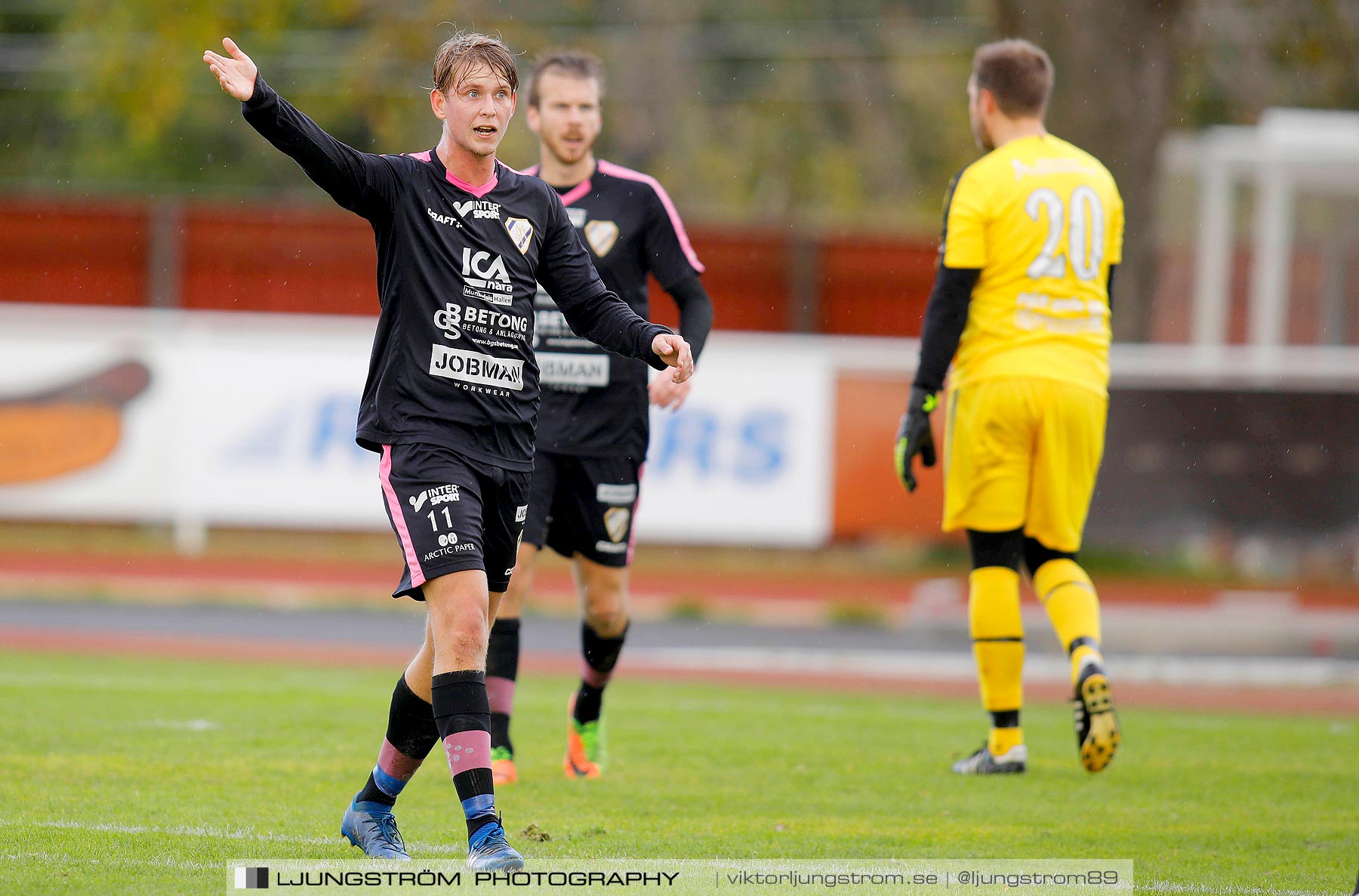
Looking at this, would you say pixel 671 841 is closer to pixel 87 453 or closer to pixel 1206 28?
pixel 87 453

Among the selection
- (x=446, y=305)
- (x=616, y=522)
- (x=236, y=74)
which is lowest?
(x=616, y=522)

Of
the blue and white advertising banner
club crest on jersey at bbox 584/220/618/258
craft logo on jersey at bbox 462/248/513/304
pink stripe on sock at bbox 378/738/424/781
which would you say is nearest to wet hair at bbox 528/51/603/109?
club crest on jersey at bbox 584/220/618/258

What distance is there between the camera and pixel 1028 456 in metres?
6.53

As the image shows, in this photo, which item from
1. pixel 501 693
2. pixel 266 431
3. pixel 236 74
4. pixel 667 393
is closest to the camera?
pixel 236 74

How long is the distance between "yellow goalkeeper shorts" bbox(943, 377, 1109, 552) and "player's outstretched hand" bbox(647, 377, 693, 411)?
1.17 metres

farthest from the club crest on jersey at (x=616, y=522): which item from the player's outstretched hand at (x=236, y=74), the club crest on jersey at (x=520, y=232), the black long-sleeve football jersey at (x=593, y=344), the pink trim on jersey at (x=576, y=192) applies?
the player's outstretched hand at (x=236, y=74)

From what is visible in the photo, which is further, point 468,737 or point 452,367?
point 452,367

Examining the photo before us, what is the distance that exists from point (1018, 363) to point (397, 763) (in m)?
2.91

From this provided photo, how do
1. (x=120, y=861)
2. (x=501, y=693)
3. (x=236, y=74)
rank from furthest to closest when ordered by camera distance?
(x=501, y=693) < (x=120, y=861) < (x=236, y=74)

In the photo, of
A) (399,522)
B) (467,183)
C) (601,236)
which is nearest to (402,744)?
(399,522)

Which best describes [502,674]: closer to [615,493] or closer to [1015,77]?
[615,493]

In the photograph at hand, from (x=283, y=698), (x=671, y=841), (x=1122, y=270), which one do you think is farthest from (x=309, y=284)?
(x=671, y=841)

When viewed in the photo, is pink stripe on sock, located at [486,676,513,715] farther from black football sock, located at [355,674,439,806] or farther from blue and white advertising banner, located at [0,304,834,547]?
blue and white advertising banner, located at [0,304,834,547]

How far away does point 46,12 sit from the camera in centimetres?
3128
